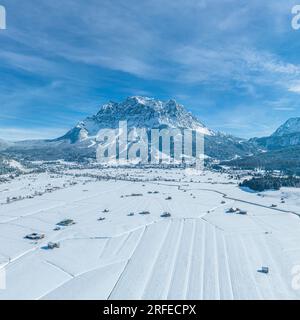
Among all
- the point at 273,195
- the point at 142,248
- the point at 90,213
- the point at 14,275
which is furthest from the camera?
the point at 273,195

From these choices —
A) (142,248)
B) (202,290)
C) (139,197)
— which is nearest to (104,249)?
(142,248)

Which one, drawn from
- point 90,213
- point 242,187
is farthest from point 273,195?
point 90,213

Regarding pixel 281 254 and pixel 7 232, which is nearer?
pixel 281 254

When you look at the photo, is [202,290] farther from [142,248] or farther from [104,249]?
[104,249]
